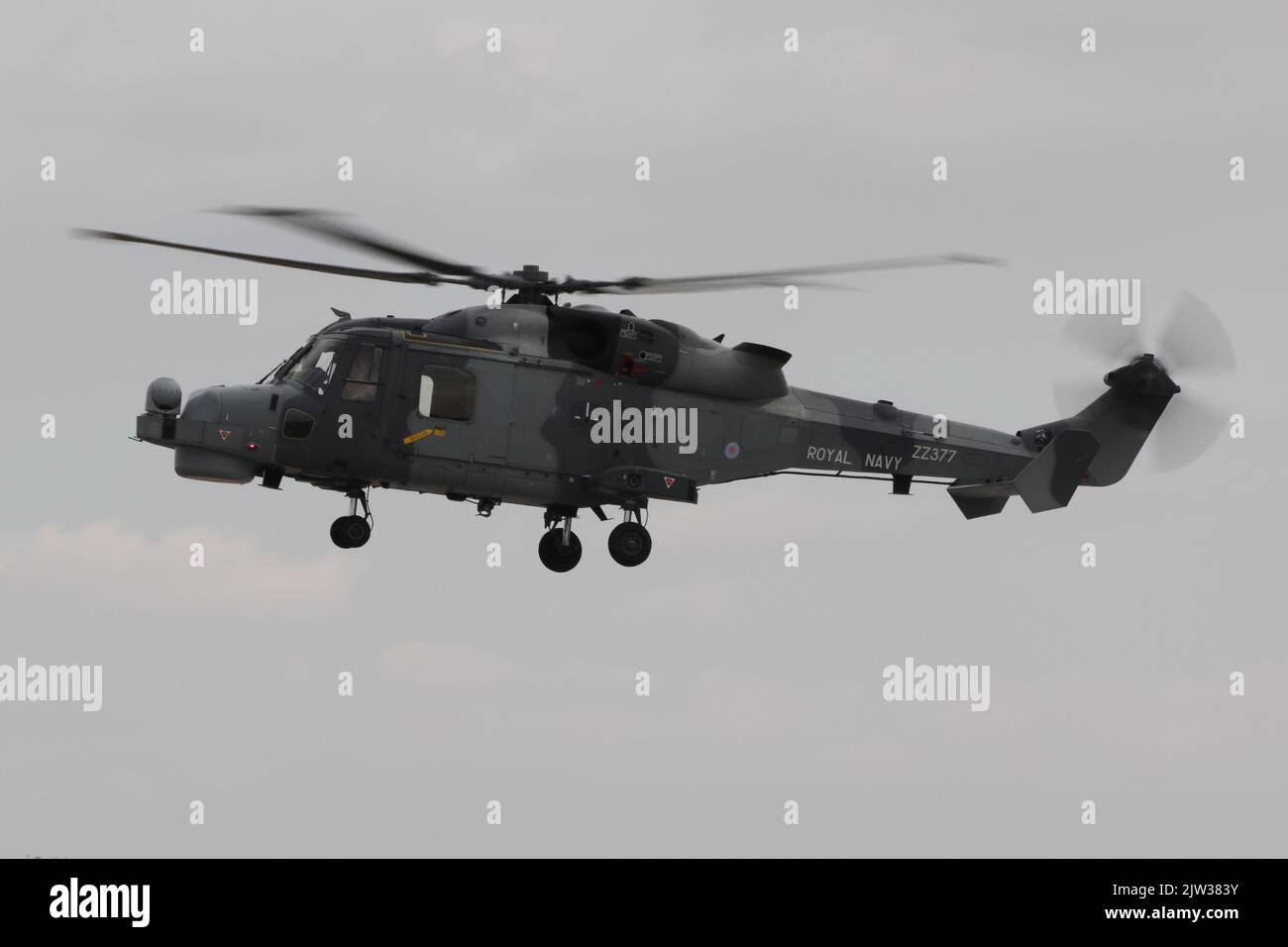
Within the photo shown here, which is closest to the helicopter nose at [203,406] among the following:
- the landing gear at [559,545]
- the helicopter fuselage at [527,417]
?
the helicopter fuselage at [527,417]

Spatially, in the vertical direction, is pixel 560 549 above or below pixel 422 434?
below

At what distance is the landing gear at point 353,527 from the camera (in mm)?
32062

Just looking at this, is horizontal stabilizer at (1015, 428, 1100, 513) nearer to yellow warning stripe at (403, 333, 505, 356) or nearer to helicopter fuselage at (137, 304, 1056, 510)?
helicopter fuselage at (137, 304, 1056, 510)

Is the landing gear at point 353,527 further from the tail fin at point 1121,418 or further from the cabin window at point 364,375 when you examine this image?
the tail fin at point 1121,418

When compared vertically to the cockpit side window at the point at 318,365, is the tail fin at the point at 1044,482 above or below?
below

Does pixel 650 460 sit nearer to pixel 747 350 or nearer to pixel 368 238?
pixel 747 350

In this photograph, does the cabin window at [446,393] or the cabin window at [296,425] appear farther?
the cabin window at [446,393]

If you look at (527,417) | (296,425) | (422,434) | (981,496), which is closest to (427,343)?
(422,434)

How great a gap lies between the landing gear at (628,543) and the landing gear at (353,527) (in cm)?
399

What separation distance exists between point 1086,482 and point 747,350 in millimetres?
7081

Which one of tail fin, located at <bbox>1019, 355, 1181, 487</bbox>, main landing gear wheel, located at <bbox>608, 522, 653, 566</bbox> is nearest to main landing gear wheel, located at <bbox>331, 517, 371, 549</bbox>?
main landing gear wheel, located at <bbox>608, 522, 653, 566</bbox>

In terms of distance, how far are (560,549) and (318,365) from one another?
5062 mm

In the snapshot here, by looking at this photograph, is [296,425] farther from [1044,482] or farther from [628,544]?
[1044,482]

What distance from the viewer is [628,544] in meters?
33.2
